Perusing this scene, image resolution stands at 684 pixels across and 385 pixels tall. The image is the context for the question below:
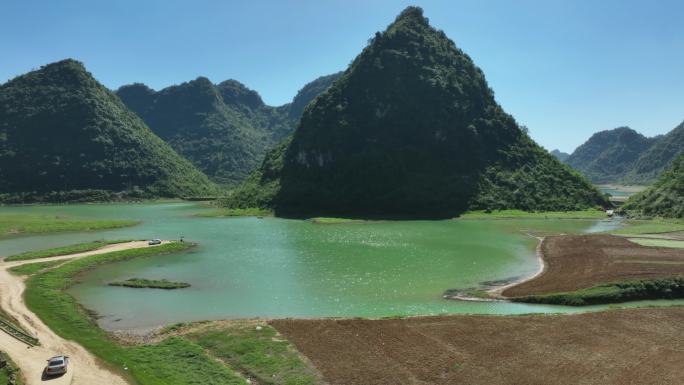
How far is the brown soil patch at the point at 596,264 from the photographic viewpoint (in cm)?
5091

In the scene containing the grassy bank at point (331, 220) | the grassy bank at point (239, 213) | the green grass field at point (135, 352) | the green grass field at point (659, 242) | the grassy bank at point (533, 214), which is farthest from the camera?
the grassy bank at point (239, 213)

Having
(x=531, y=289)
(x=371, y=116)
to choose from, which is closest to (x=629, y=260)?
(x=531, y=289)

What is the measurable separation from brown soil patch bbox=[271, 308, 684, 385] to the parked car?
1467cm

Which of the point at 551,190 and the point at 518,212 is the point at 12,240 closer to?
the point at 518,212

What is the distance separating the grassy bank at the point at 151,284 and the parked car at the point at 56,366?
2351 cm

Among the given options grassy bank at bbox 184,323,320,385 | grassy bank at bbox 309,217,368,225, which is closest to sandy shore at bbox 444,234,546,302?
grassy bank at bbox 184,323,320,385

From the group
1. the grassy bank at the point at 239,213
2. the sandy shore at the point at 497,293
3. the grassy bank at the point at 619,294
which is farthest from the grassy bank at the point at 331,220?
the grassy bank at the point at 619,294

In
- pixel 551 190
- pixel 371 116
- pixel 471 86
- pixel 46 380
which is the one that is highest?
pixel 471 86

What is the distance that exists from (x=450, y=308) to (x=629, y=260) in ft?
106

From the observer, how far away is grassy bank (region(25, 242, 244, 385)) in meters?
29.0

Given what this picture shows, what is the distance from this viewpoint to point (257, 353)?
32.2 m

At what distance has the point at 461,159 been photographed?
6501 inches

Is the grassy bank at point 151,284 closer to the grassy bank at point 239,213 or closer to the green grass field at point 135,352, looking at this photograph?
the green grass field at point 135,352

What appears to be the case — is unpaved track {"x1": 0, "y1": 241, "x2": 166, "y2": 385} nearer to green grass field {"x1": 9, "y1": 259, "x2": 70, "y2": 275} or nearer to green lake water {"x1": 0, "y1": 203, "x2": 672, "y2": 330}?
green lake water {"x1": 0, "y1": 203, "x2": 672, "y2": 330}
